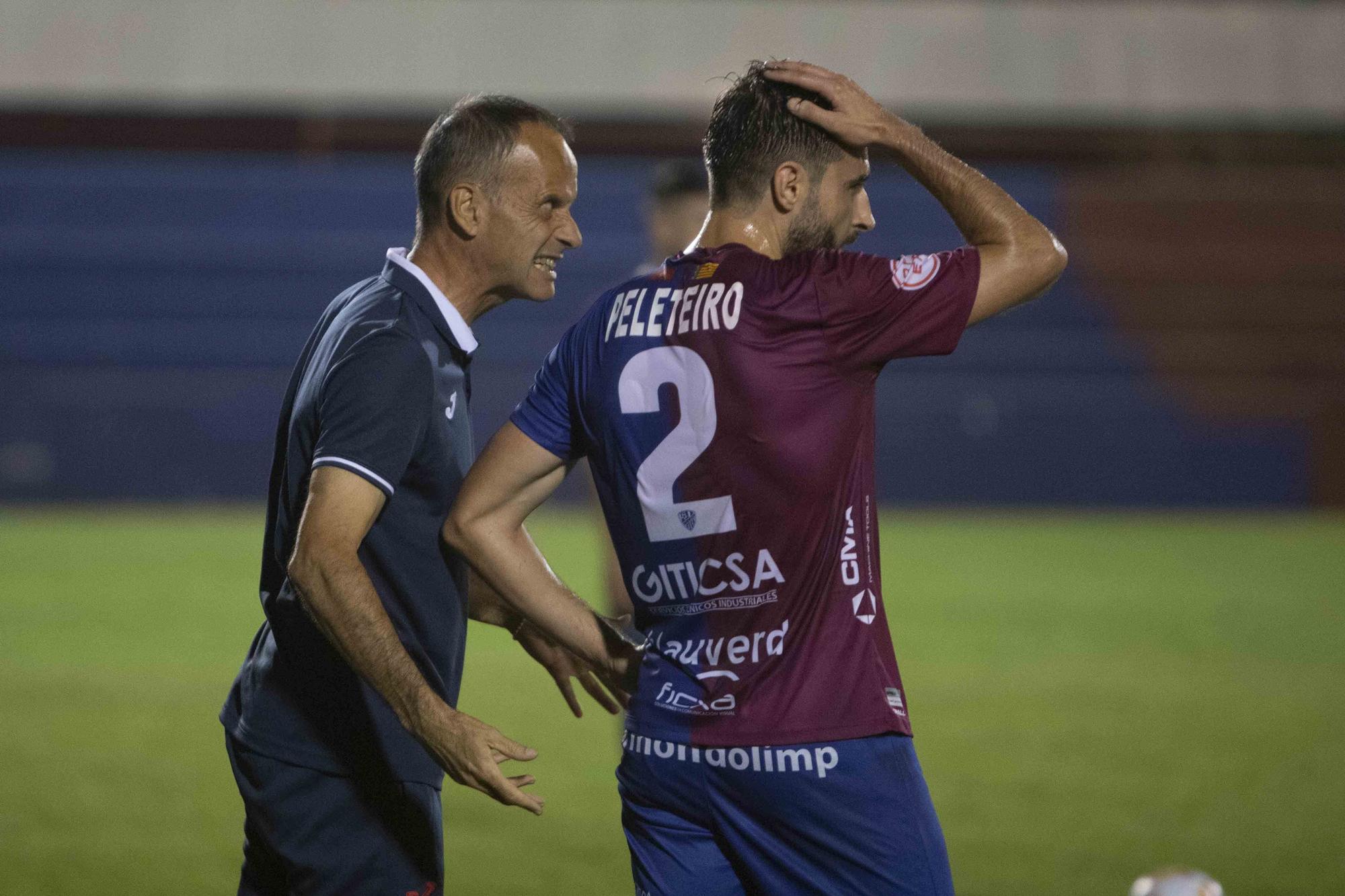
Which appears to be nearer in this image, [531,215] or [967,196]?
[967,196]

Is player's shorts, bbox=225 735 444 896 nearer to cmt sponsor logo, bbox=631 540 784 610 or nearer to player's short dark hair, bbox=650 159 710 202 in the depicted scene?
cmt sponsor logo, bbox=631 540 784 610

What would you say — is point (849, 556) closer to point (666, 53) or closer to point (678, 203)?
point (678, 203)

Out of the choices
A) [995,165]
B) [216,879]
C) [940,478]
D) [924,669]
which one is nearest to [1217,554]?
[940,478]

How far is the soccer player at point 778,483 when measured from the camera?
7.20 ft

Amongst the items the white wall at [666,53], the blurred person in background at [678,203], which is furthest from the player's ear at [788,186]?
the white wall at [666,53]

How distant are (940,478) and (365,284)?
1682 cm

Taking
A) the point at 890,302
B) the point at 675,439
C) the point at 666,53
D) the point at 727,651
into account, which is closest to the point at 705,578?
the point at 727,651

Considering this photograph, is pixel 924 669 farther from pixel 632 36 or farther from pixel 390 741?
pixel 632 36

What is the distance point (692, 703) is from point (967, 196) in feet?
3.07

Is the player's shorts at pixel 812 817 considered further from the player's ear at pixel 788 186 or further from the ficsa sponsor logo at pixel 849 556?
the player's ear at pixel 788 186

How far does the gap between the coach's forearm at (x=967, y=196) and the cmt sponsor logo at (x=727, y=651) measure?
0.71 m

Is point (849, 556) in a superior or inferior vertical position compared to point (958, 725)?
superior

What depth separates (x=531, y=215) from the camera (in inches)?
110

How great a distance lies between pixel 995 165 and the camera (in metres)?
20.9
